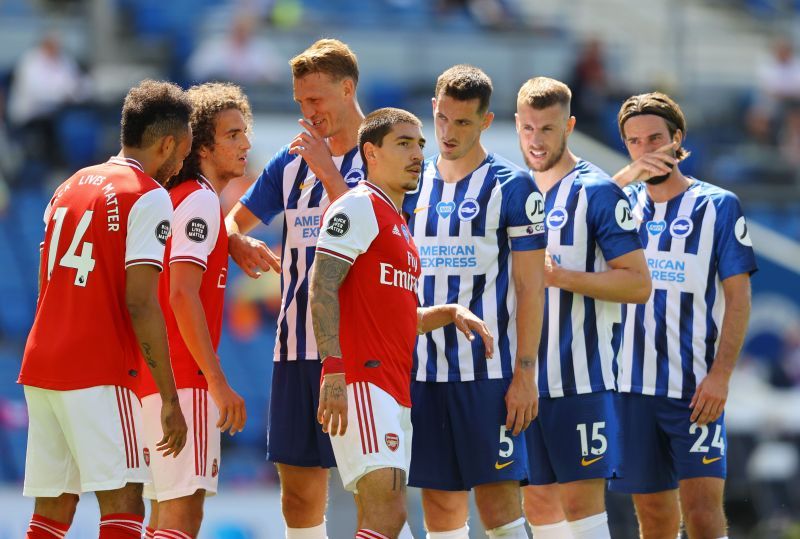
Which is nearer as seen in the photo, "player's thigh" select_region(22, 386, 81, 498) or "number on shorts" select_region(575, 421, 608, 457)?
"player's thigh" select_region(22, 386, 81, 498)

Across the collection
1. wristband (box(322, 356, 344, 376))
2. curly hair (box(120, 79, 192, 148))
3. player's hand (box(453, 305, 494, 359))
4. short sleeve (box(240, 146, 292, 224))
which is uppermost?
curly hair (box(120, 79, 192, 148))

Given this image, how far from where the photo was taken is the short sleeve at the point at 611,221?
7.36 m

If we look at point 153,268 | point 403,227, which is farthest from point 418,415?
point 153,268

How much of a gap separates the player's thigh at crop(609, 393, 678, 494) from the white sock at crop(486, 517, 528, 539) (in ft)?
3.43

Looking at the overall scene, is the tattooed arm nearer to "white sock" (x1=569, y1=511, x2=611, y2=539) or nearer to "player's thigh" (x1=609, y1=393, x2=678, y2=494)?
"white sock" (x1=569, y1=511, x2=611, y2=539)

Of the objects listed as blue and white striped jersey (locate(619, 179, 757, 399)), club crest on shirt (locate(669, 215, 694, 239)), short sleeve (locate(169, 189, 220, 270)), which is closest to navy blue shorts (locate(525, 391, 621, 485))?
blue and white striped jersey (locate(619, 179, 757, 399))

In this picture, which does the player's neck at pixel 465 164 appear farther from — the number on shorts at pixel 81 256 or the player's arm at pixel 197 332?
the number on shorts at pixel 81 256

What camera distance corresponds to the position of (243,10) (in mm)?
18297

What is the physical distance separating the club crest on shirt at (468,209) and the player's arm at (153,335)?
169 cm

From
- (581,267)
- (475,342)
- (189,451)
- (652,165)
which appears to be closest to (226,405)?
(189,451)

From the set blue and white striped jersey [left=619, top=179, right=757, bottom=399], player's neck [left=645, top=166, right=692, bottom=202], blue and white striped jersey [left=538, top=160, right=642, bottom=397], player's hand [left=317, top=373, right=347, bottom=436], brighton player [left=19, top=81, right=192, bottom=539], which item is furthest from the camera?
player's neck [left=645, top=166, right=692, bottom=202]

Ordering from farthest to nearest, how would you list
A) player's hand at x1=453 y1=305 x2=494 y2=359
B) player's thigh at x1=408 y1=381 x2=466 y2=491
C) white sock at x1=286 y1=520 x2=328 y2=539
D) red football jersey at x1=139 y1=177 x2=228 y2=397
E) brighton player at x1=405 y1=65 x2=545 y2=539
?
white sock at x1=286 y1=520 x2=328 y2=539
player's thigh at x1=408 y1=381 x2=466 y2=491
brighton player at x1=405 y1=65 x2=545 y2=539
red football jersey at x1=139 y1=177 x2=228 y2=397
player's hand at x1=453 y1=305 x2=494 y2=359

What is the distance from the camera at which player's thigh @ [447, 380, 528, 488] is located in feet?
22.5

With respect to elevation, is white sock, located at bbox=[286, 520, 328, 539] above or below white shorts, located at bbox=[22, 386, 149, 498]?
below
